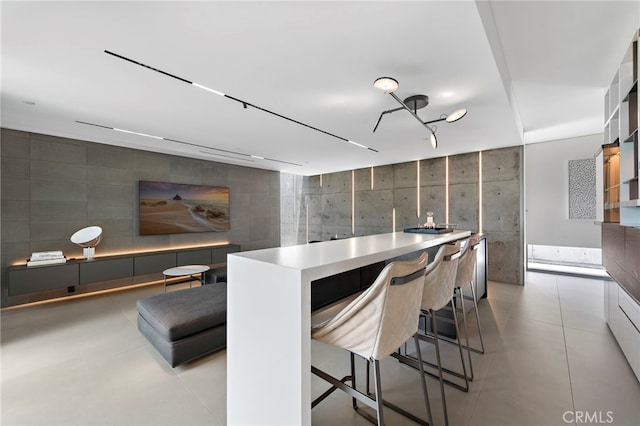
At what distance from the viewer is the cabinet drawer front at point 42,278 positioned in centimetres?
377

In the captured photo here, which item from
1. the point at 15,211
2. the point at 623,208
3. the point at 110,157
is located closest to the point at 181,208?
the point at 110,157

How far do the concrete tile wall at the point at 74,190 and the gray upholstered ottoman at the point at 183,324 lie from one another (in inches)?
113

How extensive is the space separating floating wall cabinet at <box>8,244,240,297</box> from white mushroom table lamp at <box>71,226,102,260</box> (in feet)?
0.52

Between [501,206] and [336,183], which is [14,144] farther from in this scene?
[501,206]

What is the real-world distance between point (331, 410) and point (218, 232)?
5.43 m

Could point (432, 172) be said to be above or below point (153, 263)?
above

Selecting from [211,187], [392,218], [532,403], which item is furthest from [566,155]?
[211,187]

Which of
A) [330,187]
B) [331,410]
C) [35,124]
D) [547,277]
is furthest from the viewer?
[330,187]

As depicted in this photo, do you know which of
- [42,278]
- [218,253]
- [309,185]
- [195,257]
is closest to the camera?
[42,278]

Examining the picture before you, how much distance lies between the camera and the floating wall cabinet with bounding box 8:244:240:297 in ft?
12.6

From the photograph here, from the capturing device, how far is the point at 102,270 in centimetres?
446

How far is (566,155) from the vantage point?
18.4ft

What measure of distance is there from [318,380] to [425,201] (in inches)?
197

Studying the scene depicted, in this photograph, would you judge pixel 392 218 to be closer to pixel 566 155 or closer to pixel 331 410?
pixel 566 155
